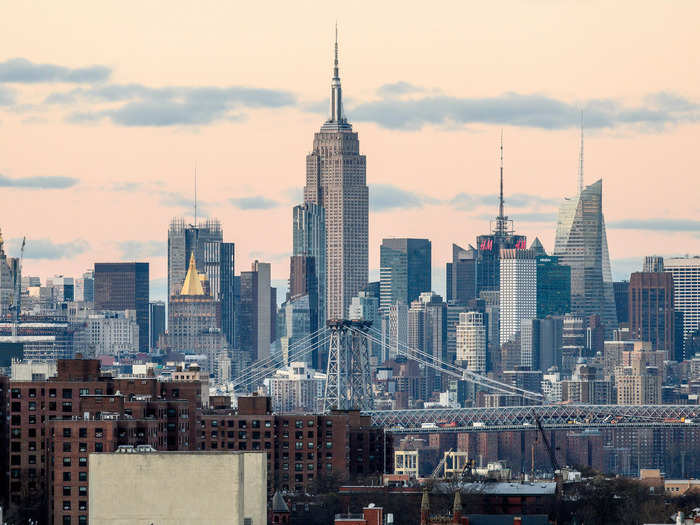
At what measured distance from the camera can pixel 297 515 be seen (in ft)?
460

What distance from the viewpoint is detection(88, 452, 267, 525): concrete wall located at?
Result: 74.4 m

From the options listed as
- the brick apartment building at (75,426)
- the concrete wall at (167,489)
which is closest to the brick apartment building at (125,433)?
the brick apartment building at (75,426)

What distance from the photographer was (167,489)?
75000 mm

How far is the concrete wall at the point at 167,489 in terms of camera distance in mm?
74438

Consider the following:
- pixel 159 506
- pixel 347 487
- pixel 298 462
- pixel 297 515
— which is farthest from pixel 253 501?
pixel 298 462

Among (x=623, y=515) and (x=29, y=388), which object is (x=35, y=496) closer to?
(x=29, y=388)

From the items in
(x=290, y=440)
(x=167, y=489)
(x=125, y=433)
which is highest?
(x=290, y=440)

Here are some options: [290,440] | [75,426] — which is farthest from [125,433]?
[290,440]

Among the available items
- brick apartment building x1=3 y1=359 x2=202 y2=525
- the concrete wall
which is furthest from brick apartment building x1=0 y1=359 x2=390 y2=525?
the concrete wall

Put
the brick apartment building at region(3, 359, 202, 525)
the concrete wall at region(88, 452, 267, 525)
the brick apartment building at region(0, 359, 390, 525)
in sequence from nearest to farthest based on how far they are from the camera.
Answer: the concrete wall at region(88, 452, 267, 525) → the brick apartment building at region(3, 359, 202, 525) → the brick apartment building at region(0, 359, 390, 525)

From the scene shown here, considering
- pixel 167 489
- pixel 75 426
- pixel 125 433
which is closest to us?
pixel 167 489

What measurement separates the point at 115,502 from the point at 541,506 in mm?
72081

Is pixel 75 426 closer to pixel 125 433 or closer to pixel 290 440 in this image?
pixel 125 433

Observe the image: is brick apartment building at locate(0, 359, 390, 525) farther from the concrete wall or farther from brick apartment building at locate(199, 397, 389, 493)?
the concrete wall
